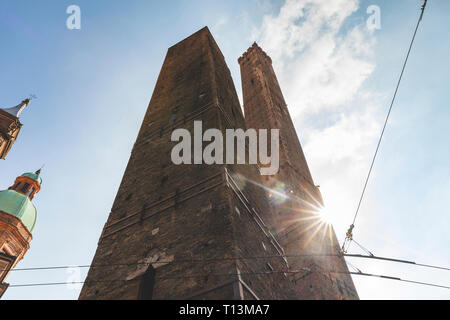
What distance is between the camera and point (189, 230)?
214 inches

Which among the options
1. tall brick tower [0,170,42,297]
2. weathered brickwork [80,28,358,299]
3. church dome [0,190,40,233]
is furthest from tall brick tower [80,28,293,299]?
church dome [0,190,40,233]

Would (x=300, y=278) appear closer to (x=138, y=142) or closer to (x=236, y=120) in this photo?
(x=236, y=120)

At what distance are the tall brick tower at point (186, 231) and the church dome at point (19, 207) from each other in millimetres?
18451

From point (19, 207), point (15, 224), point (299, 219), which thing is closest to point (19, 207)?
point (19, 207)

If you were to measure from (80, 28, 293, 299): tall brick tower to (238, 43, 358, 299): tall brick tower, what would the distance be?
6.81 ft

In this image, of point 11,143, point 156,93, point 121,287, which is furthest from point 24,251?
point 121,287

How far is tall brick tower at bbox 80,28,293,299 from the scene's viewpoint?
4.71 metres

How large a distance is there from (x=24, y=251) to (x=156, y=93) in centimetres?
1858

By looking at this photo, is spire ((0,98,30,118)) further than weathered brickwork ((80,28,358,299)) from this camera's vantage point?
Yes

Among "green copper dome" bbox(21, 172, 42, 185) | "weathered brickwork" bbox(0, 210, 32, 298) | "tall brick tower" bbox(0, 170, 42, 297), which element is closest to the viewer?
"weathered brickwork" bbox(0, 210, 32, 298)

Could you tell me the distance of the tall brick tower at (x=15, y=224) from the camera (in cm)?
2127

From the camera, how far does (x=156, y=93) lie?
1109 centimetres

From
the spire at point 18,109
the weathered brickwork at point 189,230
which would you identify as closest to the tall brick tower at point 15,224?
the spire at point 18,109

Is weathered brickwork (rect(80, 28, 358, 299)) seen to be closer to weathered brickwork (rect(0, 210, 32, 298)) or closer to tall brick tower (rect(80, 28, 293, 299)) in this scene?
tall brick tower (rect(80, 28, 293, 299))
